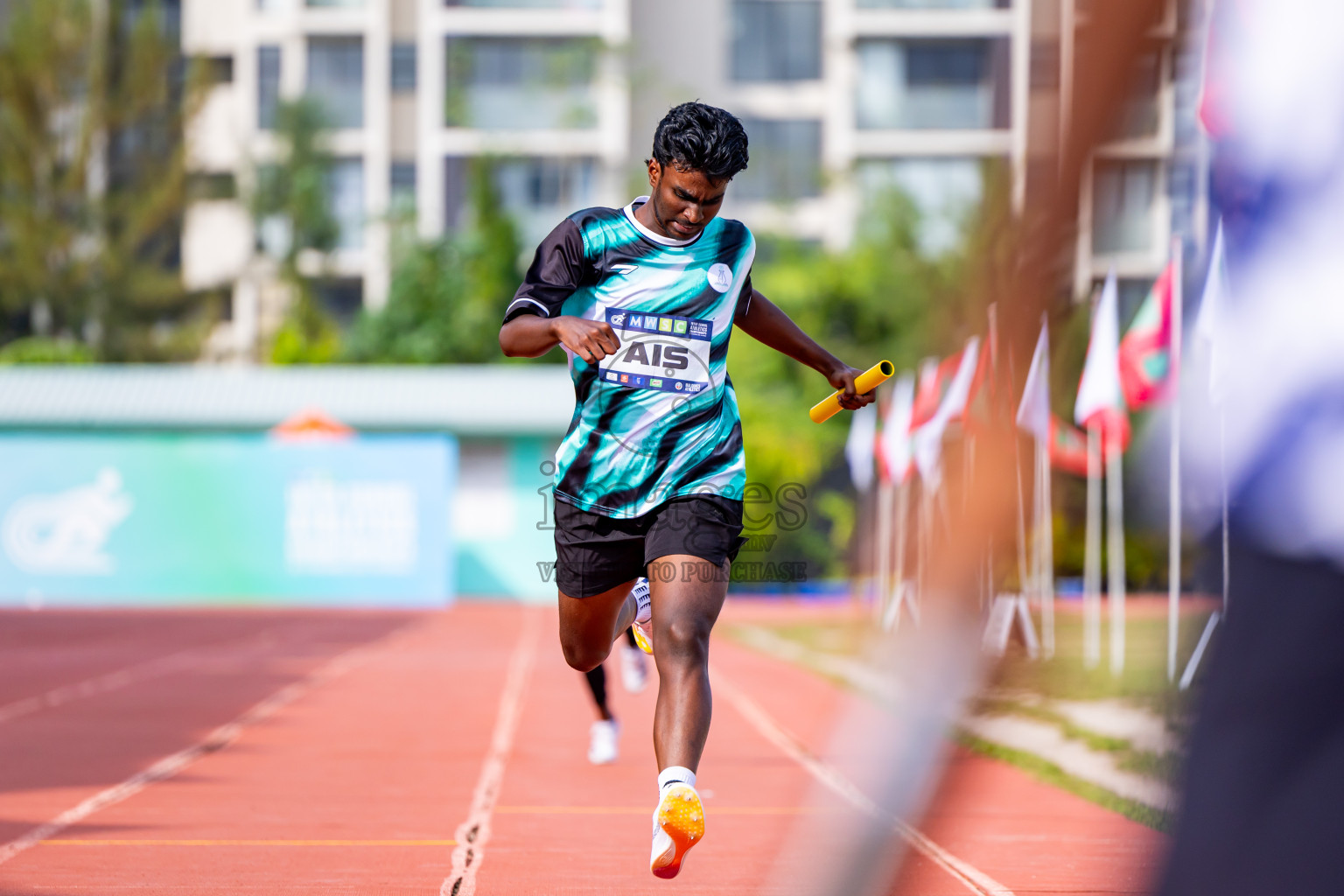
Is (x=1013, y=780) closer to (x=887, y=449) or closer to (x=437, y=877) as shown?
(x=437, y=877)

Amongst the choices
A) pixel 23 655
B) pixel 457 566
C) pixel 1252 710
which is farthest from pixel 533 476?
pixel 1252 710

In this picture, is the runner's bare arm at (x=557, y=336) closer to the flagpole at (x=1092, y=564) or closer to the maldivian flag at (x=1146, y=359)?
the maldivian flag at (x=1146, y=359)

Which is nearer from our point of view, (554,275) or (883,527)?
(554,275)

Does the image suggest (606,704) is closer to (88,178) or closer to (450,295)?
(450,295)

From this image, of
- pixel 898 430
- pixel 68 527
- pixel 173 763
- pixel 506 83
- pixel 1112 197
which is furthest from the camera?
pixel 506 83

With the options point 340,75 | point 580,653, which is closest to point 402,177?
point 340,75

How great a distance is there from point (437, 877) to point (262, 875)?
1.64 feet

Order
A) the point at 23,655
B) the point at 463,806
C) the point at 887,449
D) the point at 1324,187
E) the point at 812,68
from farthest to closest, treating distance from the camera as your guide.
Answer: the point at 812,68 → the point at 887,449 → the point at 23,655 → the point at 463,806 → the point at 1324,187

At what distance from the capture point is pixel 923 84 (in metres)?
43.4

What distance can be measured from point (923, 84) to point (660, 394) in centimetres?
4114

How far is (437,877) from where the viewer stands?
15.4 feet

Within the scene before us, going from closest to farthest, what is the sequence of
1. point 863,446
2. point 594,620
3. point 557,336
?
point 557,336 < point 594,620 < point 863,446

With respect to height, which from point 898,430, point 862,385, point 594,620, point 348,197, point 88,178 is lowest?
point 898,430

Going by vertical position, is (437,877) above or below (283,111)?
below
